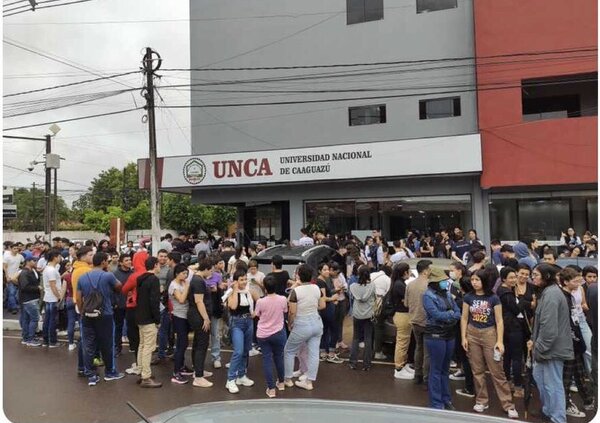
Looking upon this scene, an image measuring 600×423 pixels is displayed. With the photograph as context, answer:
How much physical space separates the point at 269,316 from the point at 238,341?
595 mm

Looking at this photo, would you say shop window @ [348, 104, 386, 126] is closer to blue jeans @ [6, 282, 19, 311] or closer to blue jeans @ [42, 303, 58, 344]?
blue jeans @ [6, 282, 19, 311]

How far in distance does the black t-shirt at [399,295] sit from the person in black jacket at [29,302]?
21.2ft

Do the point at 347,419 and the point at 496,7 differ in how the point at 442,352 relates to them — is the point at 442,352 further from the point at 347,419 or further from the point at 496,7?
the point at 496,7

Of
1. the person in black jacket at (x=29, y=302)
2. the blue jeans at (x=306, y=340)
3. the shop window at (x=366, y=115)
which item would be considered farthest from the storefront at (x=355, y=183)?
the blue jeans at (x=306, y=340)

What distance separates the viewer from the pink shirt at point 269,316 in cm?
598

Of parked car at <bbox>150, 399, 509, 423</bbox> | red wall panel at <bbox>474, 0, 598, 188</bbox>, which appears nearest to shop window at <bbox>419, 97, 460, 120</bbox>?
red wall panel at <bbox>474, 0, 598, 188</bbox>

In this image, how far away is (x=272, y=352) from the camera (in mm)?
6125

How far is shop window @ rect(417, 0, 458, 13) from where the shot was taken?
57.8 ft

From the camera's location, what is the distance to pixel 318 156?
17.0 m

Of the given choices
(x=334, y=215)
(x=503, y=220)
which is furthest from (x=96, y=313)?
(x=503, y=220)

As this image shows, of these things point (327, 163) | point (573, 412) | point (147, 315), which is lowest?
point (573, 412)

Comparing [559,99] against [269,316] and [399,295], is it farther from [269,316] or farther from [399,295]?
[269,316]

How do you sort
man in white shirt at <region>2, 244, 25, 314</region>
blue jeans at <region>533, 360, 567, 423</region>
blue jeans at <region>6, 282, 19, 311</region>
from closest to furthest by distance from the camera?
blue jeans at <region>533, 360, 567, 423</region>
man in white shirt at <region>2, 244, 25, 314</region>
blue jeans at <region>6, 282, 19, 311</region>

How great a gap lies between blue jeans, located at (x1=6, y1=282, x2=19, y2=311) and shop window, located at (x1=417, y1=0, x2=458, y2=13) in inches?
631
